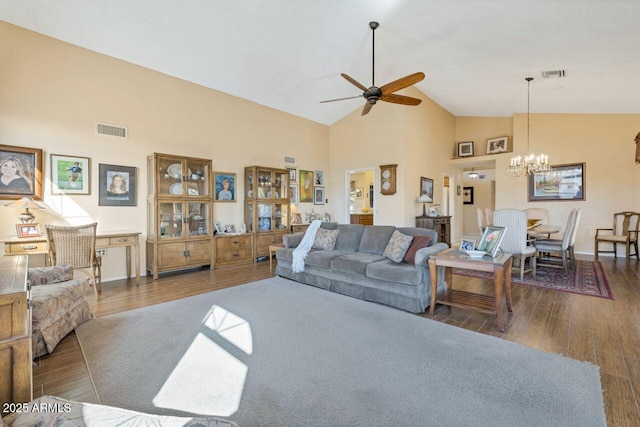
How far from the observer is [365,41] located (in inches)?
195

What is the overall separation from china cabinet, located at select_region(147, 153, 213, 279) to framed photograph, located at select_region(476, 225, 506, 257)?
451 centimetres

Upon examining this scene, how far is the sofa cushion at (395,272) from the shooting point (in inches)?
128

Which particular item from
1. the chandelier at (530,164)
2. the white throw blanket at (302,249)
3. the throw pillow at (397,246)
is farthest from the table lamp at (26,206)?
the chandelier at (530,164)

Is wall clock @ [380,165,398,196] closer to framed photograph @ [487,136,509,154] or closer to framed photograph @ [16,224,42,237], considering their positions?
framed photograph @ [487,136,509,154]

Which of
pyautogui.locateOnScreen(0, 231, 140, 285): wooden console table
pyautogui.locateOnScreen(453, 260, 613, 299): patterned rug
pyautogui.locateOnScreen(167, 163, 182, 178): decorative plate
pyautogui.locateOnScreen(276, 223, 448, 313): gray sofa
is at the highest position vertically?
pyautogui.locateOnScreen(167, 163, 182, 178): decorative plate

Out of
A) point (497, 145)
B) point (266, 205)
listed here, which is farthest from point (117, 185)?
point (497, 145)

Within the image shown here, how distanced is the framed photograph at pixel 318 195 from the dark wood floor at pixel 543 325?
333 centimetres

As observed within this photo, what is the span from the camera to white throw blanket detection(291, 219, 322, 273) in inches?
176

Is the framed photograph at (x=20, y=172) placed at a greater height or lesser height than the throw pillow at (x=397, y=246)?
greater

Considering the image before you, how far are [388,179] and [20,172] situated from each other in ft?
21.4

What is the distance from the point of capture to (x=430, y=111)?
24.9 ft

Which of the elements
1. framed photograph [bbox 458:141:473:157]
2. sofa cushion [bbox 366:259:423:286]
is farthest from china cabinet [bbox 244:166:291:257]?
framed photograph [bbox 458:141:473:157]

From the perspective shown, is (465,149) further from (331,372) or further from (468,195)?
(331,372)

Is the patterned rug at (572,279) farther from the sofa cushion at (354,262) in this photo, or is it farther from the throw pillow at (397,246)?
the sofa cushion at (354,262)
